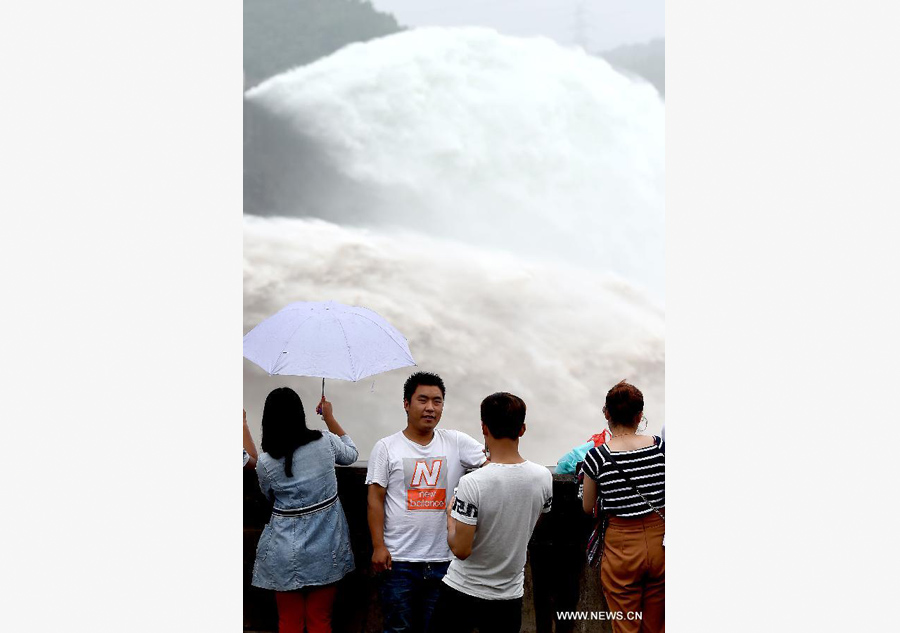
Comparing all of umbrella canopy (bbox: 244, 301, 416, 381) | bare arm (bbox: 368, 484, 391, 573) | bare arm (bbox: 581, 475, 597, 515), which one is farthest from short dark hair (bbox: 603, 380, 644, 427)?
umbrella canopy (bbox: 244, 301, 416, 381)

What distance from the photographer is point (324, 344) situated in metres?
4.20

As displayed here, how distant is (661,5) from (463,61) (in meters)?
1.69

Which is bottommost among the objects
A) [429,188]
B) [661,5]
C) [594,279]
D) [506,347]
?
[506,347]

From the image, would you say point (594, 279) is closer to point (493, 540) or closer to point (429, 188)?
point (429, 188)

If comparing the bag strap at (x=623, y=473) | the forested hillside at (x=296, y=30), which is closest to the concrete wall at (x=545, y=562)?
the bag strap at (x=623, y=473)

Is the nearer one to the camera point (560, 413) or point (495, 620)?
point (495, 620)

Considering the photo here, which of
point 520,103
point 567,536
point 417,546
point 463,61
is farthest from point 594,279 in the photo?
point 417,546

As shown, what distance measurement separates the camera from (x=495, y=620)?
331 centimetres

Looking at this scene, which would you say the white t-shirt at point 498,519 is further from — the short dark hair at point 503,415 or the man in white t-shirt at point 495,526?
the short dark hair at point 503,415

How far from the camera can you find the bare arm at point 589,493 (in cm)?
353

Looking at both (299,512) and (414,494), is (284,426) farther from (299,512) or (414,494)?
(414,494)

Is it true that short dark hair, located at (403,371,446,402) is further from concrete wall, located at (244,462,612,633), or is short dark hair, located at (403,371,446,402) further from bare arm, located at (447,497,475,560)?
concrete wall, located at (244,462,612,633)

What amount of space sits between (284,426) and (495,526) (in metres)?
0.98

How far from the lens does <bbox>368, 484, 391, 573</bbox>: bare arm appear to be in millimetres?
3658
